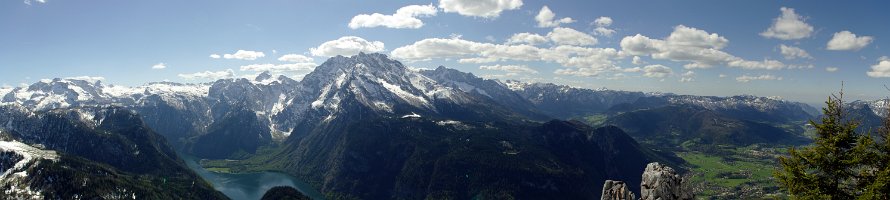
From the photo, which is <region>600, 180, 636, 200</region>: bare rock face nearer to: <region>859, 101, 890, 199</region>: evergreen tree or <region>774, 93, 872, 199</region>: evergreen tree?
<region>774, 93, 872, 199</region>: evergreen tree

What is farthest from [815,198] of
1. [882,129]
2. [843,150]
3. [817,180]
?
[882,129]

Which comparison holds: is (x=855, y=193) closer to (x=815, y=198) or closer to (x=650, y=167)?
(x=815, y=198)

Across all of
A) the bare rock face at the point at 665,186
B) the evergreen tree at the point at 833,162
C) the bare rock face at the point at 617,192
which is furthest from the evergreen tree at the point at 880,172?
the bare rock face at the point at 617,192

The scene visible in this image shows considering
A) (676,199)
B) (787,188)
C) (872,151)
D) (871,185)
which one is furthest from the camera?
(676,199)

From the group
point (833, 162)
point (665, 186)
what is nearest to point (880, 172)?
point (833, 162)

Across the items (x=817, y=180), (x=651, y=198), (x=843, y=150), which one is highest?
(x=843, y=150)

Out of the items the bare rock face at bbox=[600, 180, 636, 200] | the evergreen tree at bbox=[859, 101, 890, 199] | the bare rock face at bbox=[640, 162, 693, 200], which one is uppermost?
the evergreen tree at bbox=[859, 101, 890, 199]

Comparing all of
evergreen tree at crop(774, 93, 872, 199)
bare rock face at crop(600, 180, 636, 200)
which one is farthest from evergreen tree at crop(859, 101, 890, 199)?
bare rock face at crop(600, 180, 636, 200)
